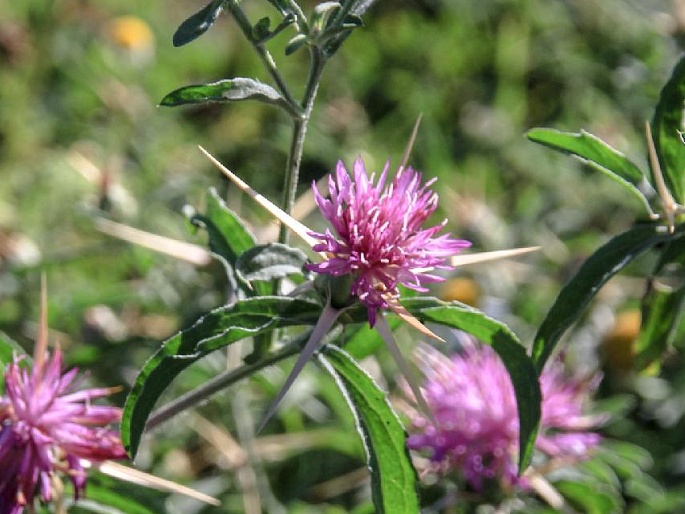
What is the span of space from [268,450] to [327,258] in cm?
95

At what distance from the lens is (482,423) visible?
145 centimetres

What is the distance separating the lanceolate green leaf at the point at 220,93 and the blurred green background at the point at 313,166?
0.55 metres

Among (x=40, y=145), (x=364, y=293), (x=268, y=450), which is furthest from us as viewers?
(x=40, y=145)

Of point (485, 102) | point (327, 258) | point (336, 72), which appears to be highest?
point (327, 258)

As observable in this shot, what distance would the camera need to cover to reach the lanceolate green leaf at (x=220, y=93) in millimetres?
945

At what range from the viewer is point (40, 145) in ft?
Answer: 10.1

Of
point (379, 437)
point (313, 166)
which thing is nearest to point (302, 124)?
point (379, 437)

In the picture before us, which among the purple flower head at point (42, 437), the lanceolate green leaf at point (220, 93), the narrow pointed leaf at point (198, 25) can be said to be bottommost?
the purple flower head at point (42, 437)

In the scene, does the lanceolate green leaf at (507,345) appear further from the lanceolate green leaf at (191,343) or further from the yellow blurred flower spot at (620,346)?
the yellow blurred flower spot at (620,346)

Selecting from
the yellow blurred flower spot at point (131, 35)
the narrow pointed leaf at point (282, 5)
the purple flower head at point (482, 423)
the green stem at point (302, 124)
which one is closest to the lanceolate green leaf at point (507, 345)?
the green stem at point (302, 124)

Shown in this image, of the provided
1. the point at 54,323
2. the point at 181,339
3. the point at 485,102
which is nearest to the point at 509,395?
the point at 181,339

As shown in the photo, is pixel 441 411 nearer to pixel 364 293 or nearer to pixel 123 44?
pixel 364 293

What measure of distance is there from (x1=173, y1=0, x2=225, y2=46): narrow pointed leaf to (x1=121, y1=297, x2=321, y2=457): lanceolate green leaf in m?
0.26

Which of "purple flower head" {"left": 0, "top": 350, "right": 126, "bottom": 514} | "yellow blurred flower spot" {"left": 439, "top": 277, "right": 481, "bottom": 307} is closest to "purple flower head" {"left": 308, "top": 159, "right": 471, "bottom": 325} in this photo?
"purple flower head" {"left": 0, "top": 350, "right": 126, "bottom": 514}
